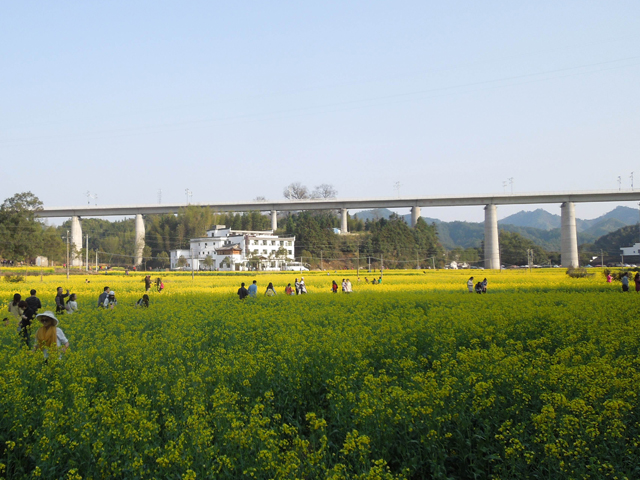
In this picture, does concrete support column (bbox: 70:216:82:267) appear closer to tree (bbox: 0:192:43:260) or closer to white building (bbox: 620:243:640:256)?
tree (bbox: 0:192:43:260)

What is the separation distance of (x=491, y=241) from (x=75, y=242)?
88.7 meters

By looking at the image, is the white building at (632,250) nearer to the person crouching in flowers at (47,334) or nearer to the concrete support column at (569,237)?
the concrete support column at (569,237)

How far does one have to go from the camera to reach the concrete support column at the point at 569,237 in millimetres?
96562

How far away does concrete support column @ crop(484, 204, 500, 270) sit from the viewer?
100812mm

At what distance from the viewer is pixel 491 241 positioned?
102 metres

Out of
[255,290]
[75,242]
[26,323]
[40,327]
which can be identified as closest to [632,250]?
[255,290]

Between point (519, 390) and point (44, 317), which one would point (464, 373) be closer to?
point (519, 390)

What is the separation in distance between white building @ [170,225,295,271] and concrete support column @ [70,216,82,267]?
19130 millimetres

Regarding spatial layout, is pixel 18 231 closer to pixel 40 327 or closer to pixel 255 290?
pixel 255 290


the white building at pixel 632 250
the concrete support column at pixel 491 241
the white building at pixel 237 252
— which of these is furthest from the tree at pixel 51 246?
the white building at pixel 632 250

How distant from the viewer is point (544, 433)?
5.77 m

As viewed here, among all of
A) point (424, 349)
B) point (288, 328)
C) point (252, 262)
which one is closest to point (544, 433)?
point (424, 349)

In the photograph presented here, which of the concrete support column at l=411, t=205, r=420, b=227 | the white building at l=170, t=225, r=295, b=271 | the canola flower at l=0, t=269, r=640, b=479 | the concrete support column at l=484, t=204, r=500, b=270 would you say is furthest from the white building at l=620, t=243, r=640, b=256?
the canola flower at l=0, t=269, r=640, b=479

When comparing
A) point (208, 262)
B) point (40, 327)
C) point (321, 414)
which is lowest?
point (321, 414)
